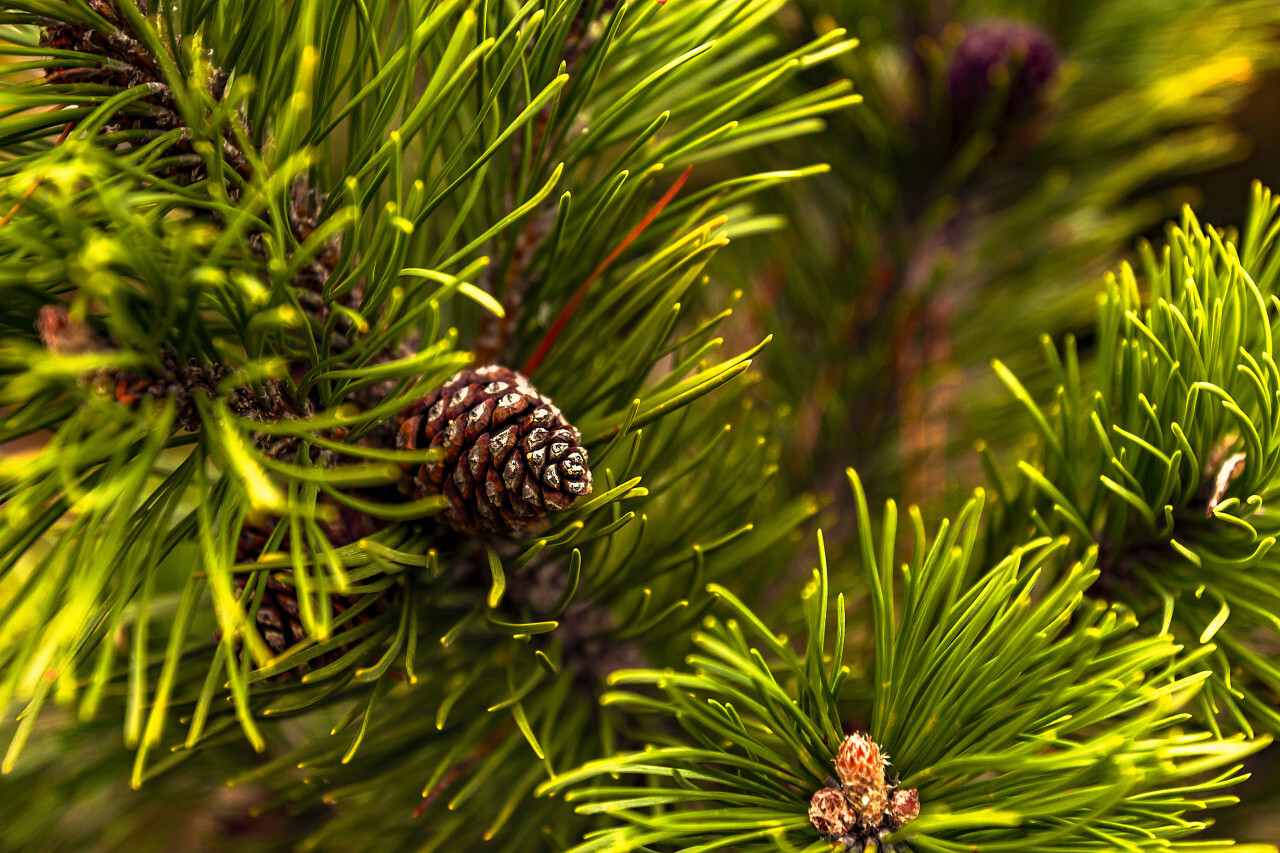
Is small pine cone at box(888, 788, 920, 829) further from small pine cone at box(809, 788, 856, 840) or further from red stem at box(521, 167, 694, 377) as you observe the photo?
red stem at box(521, 167, 694, 377)

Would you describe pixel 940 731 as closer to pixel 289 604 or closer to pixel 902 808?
pixel 902 808

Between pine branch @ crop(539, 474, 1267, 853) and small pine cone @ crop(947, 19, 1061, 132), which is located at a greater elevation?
small pine cone @ crop(947, 19, 1061, 132)

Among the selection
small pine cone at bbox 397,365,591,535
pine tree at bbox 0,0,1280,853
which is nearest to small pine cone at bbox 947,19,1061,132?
pine tree at bbox 0,0,1280,853

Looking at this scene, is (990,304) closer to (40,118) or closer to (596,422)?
(596,422)

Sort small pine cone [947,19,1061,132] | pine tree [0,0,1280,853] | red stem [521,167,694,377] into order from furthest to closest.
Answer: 1. small pine cone [947,19,1061,132]
2. red stem [521,167,694,377]
3. pine tree [0,0,1280,853]

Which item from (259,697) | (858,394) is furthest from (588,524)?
(858,394)

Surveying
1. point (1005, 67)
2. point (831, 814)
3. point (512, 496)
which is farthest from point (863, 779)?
point (1005, 67)

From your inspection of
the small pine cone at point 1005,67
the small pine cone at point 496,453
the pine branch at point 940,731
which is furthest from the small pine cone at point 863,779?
the small pine cone at point 1005,67
